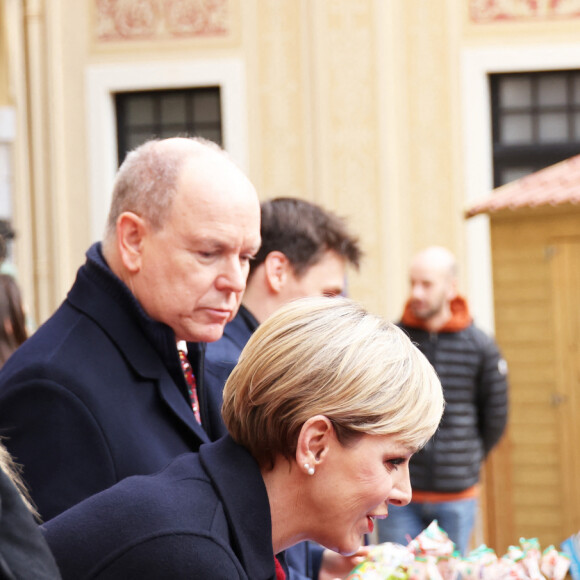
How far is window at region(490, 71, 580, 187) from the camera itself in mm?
10672

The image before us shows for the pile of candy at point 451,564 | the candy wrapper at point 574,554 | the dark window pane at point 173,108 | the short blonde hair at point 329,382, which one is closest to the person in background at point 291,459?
the short blonde hair at point 329,382

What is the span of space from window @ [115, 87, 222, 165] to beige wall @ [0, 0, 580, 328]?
431mm

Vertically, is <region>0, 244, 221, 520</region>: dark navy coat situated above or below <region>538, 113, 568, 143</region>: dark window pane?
below

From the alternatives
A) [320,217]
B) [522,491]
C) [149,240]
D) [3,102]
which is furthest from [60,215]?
[149,240]

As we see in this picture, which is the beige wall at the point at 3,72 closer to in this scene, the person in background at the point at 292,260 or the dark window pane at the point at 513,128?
the dark window pane at the point at 513,128

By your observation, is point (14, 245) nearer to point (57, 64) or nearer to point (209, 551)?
point (57, 64)

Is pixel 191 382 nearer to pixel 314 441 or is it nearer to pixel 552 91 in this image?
pixel 314 441

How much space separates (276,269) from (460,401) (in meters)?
2.65

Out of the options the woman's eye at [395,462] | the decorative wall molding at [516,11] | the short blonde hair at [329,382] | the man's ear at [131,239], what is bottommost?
the woman's eye at [395,462]

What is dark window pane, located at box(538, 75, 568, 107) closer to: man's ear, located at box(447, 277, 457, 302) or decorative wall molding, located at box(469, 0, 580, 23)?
decorative wall molding, located at box(469, 0, 580, 23)

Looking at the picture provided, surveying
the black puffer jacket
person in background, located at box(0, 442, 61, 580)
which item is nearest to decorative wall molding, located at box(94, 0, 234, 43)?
the black puffer jacket

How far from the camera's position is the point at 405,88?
1041 cm

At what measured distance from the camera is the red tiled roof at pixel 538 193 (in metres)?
6.97

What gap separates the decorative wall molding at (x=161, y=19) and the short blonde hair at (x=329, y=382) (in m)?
9.15
